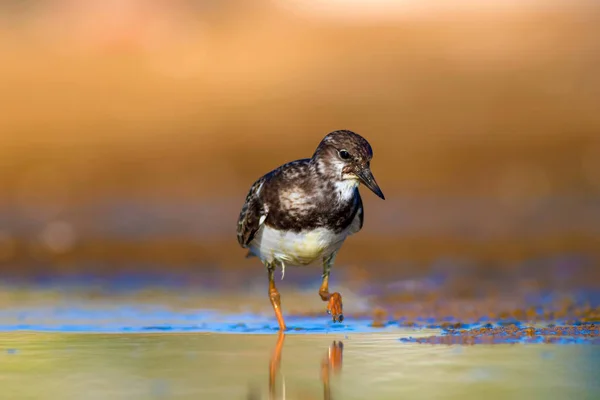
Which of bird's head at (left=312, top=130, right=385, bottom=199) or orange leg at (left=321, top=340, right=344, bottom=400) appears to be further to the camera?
bird's head at (left=312, top=130, right=385, bottom=199)

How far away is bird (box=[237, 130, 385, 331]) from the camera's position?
10828 mm

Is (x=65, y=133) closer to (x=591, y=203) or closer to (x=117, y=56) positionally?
(x=117, y=56)

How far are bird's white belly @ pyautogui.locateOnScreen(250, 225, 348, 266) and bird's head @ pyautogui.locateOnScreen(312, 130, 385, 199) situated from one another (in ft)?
1.82

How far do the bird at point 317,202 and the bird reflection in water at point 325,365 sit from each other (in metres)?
1.34

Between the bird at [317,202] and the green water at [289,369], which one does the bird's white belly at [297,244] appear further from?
the green water at [289,369]

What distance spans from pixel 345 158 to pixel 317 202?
48cm

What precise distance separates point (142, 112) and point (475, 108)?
24.7 feet

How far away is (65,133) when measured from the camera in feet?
85.3

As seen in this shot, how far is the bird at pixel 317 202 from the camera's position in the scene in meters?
10.8

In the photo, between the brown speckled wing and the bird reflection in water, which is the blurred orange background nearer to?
the brown speckled wing

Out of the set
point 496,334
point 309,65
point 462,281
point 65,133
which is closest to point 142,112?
point 65,133

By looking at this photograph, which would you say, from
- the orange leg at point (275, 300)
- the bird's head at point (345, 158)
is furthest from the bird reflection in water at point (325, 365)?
the bird's head at point (345, 158)

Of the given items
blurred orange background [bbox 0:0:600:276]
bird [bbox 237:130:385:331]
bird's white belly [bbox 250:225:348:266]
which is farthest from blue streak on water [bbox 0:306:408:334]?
blurred orange background [bbox 0:0:600:276]

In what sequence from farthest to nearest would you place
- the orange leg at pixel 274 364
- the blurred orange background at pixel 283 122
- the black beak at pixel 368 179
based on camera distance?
the blurred orange background at pixel 283 122 < the black beak at pixel 368 179 < the orange leg at pixel 274 364
